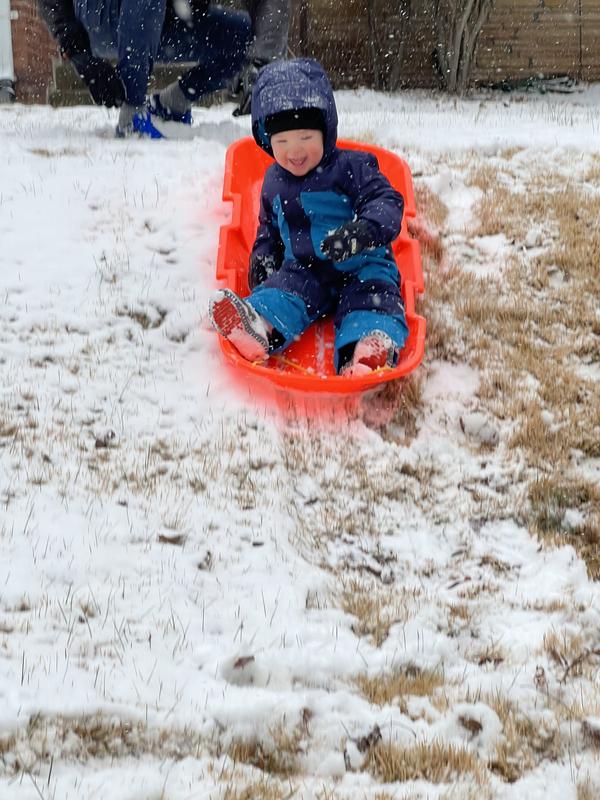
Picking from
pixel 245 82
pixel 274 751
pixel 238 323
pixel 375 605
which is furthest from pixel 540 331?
pixel 245 82

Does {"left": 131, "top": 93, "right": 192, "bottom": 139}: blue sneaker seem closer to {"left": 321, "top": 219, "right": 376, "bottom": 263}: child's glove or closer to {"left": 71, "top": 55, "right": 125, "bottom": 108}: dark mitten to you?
{"left": 71, "top": 55, "right": 125, "bottom": 108}: dark mitten

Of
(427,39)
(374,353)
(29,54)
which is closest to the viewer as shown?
(374,353)

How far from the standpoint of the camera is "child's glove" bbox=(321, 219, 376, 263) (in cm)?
352

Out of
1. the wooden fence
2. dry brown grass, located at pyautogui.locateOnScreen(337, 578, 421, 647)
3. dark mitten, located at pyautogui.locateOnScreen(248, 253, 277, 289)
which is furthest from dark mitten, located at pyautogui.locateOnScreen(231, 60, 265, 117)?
the wooden fence

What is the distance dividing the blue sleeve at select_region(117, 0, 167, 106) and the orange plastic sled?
1.04 meters

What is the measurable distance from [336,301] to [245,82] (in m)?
2.58

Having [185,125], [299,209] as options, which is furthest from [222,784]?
[185,125]

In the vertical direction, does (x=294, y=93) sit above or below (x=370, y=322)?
above

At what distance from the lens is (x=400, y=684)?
2133mm

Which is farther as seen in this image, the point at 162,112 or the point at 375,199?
the point at 162,112

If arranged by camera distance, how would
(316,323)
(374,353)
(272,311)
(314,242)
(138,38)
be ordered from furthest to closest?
1. (138,38)
2. (316,323)
3. (314,242)
4. (272,311)
5. (374,353)

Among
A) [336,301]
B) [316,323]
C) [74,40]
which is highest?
[74,40]

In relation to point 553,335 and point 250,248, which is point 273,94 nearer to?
point 250,248

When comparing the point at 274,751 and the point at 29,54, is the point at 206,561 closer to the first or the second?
the point at 274,751
